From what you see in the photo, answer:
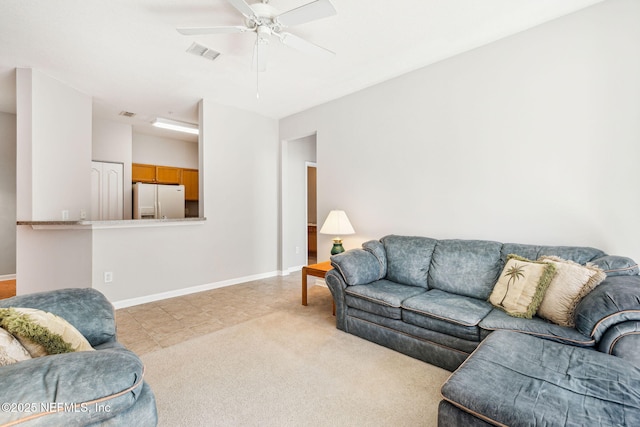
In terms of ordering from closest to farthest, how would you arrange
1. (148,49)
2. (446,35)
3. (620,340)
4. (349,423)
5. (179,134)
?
(620,340) < (349,423) < (446,35) < (148,49) < (179,134)

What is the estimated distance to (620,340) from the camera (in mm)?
1524

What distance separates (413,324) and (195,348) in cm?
184

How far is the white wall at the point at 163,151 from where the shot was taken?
19.7 feet

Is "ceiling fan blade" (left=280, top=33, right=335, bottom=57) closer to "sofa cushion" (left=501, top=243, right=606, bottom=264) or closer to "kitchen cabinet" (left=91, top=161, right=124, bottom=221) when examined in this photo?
"sofa cushion" (left=501, top=243, right=606, bottom=264)

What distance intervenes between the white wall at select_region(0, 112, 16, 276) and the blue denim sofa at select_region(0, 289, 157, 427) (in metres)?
5.68

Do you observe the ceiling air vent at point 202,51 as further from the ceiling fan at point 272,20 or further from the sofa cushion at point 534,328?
the sofa cushion at point 534,328

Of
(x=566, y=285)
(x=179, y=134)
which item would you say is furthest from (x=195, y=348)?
(x=179, y=134)

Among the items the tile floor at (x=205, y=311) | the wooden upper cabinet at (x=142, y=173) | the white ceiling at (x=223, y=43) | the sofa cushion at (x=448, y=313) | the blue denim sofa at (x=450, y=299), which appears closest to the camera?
the blue denim sofa at (x=450, y=299)

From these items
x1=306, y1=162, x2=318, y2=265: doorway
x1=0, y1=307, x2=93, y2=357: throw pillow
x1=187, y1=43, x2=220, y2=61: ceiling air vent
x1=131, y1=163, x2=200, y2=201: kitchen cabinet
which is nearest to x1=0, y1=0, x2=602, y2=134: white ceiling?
x1=187, y1=43, x2=220, y2=61: ceiling air vent

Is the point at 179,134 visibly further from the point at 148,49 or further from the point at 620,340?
the point at 620,340

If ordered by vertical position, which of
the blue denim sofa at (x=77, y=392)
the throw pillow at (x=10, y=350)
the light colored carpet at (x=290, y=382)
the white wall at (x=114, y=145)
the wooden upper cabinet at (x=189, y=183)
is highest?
the white wall at (x=114, y=145)

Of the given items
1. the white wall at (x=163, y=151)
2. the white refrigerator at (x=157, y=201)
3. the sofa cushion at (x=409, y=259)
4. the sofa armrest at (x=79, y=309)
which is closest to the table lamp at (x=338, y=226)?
the sofa cushion at (x=409, y=259)

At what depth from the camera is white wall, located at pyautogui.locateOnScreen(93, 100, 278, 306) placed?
3652 millimetres

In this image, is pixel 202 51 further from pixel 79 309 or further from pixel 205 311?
pixel 205 311
